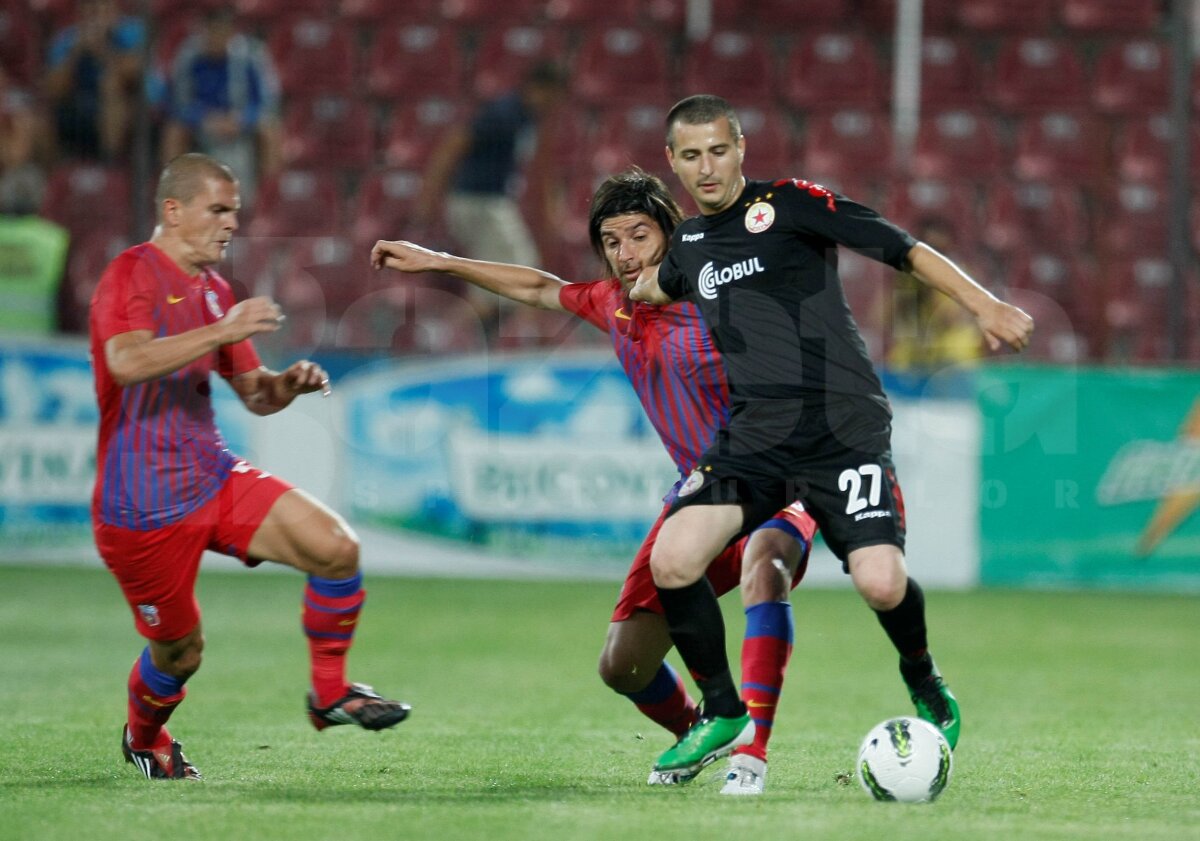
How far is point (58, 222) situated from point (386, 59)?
3.48 m

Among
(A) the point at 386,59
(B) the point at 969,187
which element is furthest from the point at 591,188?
(B) the point at 969,187

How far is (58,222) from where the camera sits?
1298 centimetres

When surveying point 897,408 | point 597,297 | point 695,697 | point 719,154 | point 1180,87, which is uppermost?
point 1180,87

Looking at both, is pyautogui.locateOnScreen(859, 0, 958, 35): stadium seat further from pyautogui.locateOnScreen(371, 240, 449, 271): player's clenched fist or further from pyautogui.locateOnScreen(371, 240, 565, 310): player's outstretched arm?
pyautogui.locateOnScreen(371, 240, 449, 271): player's clenched fist

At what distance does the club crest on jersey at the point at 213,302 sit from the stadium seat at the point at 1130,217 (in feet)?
31.0

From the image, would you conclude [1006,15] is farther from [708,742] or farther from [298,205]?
[708,742]

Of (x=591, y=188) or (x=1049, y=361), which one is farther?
(x=591, y=188)

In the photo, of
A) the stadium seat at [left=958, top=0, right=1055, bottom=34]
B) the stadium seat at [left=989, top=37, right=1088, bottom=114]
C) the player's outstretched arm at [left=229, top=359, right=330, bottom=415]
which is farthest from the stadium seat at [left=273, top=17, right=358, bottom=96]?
the player's outstretched arm at [left=229, top=359, right=330, bottom=415]

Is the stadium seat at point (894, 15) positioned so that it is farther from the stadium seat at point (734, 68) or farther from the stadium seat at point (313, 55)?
the stadium seat at point (313, 55)

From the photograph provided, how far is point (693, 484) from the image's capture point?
5.20m

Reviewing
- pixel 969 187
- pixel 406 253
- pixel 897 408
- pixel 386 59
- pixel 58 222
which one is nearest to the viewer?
pixel 406 253

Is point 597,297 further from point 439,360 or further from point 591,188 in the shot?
point 591,188

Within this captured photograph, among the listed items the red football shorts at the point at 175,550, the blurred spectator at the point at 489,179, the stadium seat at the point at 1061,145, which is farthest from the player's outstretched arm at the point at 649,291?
the stadium seat at the point at 1061,145

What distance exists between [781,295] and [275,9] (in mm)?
10972
